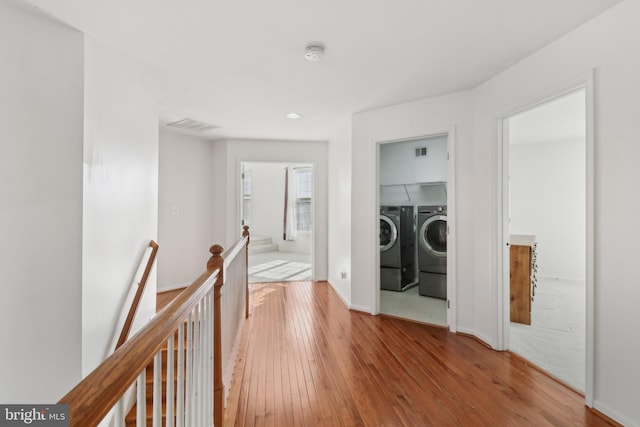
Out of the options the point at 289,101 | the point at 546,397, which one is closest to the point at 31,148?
the point at 289,101


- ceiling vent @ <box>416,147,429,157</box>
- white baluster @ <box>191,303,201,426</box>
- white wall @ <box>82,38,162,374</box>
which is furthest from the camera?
ceiling vent @ <box>416,147,429,157</box>

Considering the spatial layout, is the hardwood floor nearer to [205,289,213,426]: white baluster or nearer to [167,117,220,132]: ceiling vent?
[205,289,213,426]: white baluster

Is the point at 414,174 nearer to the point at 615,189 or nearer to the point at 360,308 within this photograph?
the point at 360,308

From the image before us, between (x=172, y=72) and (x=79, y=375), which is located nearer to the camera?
(x=79, y=375)

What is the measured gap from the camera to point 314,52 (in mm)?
2191

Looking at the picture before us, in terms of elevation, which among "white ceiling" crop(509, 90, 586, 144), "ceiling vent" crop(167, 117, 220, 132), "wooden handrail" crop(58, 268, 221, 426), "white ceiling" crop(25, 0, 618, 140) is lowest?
"wooden handrail" crop(58, 268, 221, 426)

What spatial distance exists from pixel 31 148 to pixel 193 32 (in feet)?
3.96

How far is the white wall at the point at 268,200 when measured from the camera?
8.93 metres

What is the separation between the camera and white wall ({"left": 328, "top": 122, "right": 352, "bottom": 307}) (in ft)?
13.0

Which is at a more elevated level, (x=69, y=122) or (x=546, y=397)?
(x=69, y=122)

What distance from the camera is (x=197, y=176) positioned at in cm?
496

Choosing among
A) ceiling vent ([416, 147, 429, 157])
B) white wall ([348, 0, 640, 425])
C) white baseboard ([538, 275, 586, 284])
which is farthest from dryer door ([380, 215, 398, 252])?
white baseboard ([538, 275, 586, 284])

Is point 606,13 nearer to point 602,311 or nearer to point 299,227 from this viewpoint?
point 602,311

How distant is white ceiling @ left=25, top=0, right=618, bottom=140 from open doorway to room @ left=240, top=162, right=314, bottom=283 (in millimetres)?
5009
